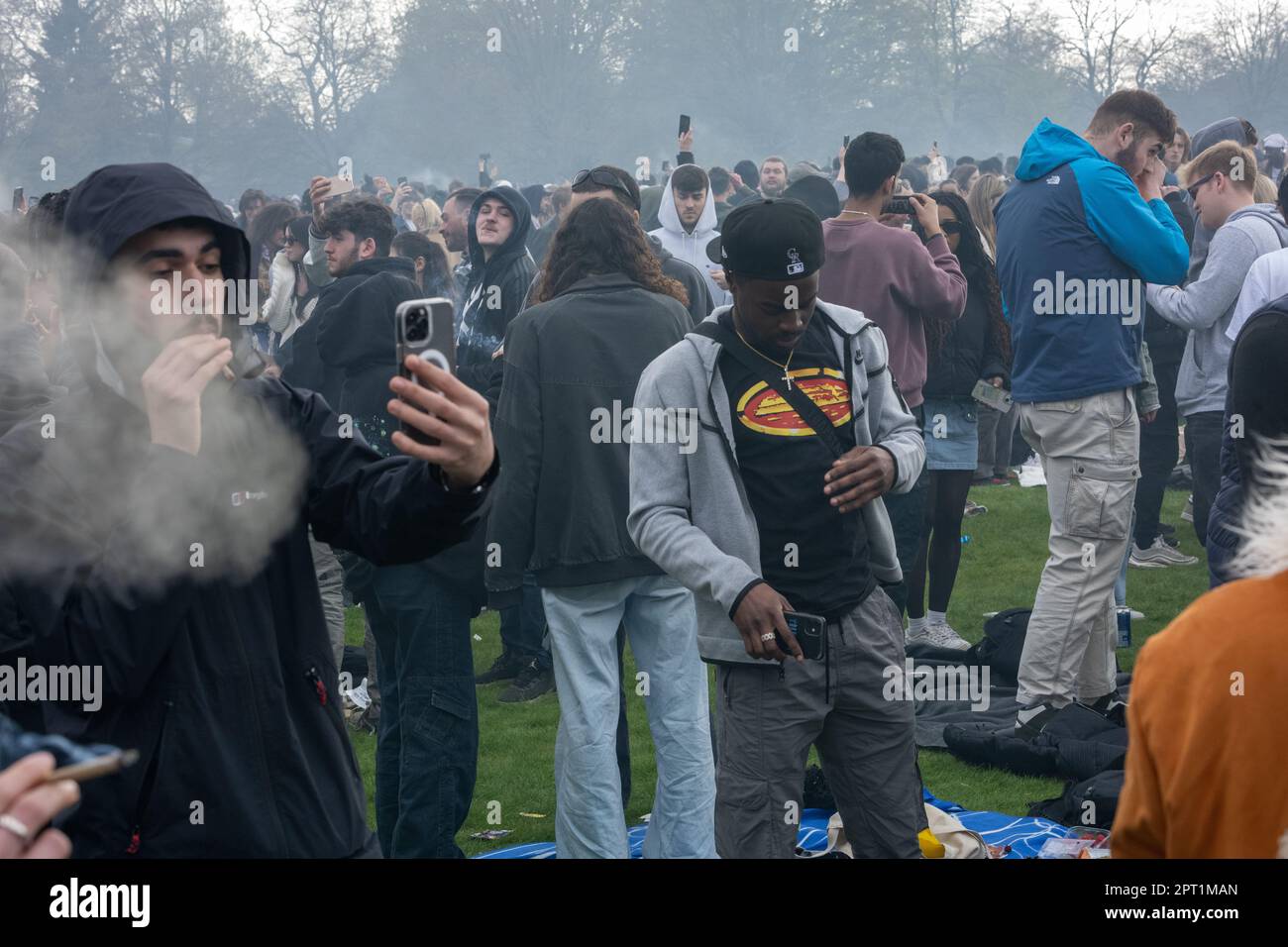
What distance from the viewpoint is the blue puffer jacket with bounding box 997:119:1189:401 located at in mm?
6098

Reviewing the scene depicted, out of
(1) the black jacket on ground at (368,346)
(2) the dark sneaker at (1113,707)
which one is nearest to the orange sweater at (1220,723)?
(1) the black jacket on ground at (368,346)

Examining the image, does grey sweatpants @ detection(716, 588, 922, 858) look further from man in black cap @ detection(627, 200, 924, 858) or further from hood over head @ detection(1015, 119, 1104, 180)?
hood over head @ detection(1015, 119, 1104, 180)

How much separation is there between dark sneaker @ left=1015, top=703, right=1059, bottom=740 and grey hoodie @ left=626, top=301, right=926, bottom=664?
8.24 feet

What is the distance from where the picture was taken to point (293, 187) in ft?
172

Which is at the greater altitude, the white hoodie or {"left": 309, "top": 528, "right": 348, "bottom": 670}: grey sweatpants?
the white hoodie

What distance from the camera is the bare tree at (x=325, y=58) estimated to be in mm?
50750

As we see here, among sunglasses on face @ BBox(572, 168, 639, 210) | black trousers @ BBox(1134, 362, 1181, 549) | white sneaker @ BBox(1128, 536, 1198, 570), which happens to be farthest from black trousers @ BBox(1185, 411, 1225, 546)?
sunglasses on face @ BBox(572, 168, 639, 210)

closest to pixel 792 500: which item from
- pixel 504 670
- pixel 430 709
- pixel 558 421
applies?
pixel 558 421

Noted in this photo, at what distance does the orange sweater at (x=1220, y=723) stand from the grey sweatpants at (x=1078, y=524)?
4356 millimetres

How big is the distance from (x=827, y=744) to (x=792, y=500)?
691 mm

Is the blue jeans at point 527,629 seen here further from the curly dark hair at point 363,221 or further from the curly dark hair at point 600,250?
the curly dark hair at point 600,250

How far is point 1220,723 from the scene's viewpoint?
5.91 ft

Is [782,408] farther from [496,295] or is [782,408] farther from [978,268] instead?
[978,268]

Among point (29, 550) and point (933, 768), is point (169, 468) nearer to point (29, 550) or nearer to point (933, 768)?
point (29, 550)
